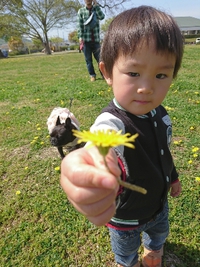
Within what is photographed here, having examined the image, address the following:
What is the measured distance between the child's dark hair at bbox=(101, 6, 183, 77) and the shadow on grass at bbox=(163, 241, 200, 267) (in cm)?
154

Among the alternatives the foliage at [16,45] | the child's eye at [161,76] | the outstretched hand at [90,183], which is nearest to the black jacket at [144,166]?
the child's eye at [161,76]

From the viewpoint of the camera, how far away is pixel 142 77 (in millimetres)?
1077

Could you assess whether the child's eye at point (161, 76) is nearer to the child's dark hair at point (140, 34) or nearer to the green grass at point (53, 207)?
the child's dark hair at point (140, 34)

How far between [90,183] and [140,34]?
788 mm

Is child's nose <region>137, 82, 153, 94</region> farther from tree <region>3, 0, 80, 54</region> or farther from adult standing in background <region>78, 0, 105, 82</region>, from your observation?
tree <region>3, 0, 80, 54</region>

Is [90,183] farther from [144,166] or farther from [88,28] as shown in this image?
[88,28]

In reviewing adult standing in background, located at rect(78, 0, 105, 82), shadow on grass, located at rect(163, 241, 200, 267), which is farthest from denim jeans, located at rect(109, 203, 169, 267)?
adult standing in background, located at rect(78, 0, 105, 82)

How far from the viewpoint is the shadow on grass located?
1.92 meters

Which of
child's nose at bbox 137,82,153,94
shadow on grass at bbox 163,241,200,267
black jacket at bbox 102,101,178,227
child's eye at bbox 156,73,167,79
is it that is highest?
child's eye at bbox 156,73,167,79

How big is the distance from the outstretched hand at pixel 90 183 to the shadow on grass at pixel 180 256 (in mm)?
1594

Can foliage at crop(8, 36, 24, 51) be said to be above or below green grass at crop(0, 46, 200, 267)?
above

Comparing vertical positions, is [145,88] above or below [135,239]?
above

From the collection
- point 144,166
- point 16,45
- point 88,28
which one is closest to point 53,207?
point 144,166

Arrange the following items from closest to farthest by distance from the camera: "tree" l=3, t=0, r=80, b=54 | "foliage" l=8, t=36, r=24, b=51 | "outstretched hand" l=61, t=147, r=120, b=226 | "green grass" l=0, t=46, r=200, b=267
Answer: "outstretched hand" l=61, t=147, r=120, b=226 → "green grass" l=0, t=46, r=200, b=267 → "tree" l=3, t=0, r=80, b=54 → "foliage" l=8, t=36, r=24, b=51
